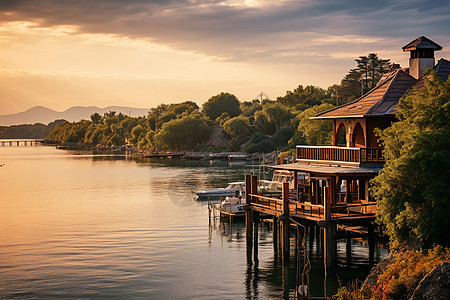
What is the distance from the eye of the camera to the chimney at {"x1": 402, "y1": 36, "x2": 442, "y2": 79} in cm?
4238

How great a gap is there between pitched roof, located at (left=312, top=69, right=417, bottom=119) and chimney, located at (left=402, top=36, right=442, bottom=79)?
809 mm

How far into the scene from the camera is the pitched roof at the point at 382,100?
39438mm

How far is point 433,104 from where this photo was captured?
1211 inches

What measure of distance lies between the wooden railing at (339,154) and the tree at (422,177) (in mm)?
6824

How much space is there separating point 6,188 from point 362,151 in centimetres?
8030

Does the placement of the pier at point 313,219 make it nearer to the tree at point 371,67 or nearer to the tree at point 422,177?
the tree at point 422,177

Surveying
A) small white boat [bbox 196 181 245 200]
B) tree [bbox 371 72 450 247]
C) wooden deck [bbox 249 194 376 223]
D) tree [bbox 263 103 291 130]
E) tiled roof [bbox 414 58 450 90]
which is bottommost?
small white boat [bbox 196 181 245 200]

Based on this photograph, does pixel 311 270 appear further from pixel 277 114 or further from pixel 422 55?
pixel 277 114

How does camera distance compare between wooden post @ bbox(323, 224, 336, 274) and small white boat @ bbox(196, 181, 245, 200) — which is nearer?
wooden post @ bbox(323, 224, 336, 274)

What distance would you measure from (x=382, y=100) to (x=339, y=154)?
4952mm

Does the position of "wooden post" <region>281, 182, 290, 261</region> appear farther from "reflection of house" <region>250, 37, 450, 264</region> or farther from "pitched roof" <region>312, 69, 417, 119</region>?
"pitched roof" <region>312, 69, 417, 119</region>

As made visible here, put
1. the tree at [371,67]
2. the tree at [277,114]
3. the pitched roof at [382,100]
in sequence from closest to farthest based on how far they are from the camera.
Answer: the pitched roof at [382,100]
the tree at [371,67]
the tree at [277,114]

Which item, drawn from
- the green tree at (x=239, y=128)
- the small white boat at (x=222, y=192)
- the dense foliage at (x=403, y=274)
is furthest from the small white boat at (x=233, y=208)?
the green tree at (x=239, y=128)

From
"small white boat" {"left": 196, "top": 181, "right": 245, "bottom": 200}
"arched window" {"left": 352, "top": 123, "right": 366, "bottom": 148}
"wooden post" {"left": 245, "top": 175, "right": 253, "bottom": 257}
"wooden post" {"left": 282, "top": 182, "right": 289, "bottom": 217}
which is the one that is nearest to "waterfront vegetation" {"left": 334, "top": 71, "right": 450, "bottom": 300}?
"wooden post" {"left": 282, "top": 182, "right": 289, "bottom": 217}
